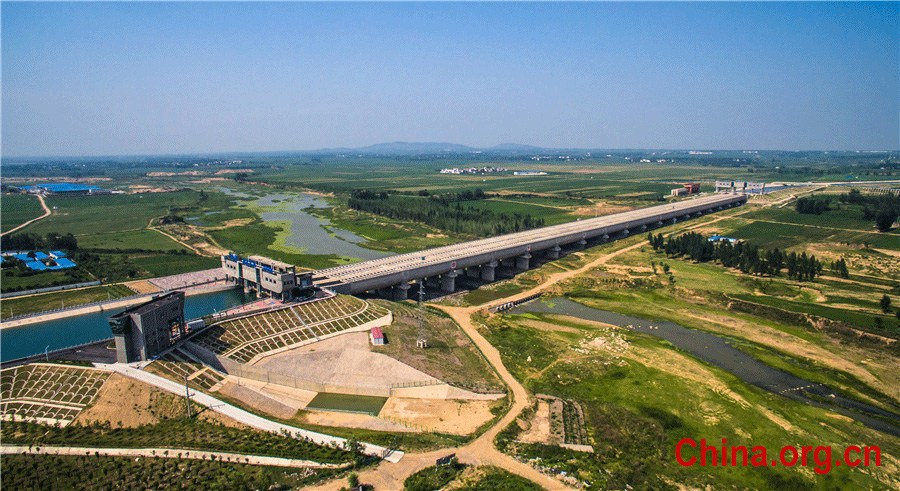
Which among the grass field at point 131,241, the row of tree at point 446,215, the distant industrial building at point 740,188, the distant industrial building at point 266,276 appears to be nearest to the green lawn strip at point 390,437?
the distant industrial building at point 266,276

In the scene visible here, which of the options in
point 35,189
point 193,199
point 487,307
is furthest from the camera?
point 35,189

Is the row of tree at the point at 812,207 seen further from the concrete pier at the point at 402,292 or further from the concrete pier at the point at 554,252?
the concrete pier at the point at 402,292

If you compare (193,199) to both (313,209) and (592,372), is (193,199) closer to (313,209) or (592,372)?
(313,209)

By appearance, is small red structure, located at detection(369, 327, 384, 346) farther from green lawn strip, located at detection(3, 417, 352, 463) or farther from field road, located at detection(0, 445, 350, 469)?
field road, located at detection(0, 445, 350, 469)

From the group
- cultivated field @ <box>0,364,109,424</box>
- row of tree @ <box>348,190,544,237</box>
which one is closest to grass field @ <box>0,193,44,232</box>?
row of tree @ <box>348,190,544,237</box>

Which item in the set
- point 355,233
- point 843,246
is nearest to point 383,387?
point 355,233

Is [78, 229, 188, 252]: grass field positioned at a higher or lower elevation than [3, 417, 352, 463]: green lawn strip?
higher
